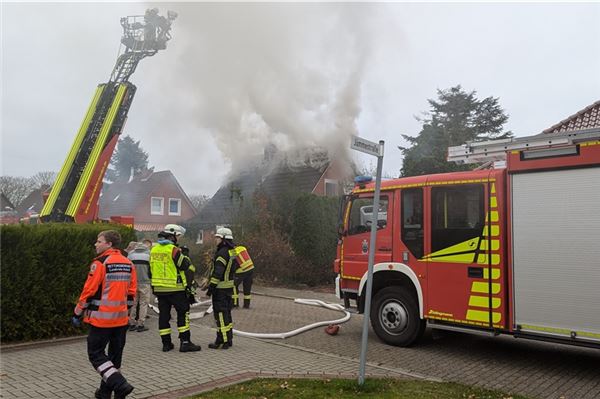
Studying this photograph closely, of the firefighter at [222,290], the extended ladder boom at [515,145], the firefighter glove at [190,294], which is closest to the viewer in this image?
the extended ladder boom at [515,145]

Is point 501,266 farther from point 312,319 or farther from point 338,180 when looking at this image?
point 338,180

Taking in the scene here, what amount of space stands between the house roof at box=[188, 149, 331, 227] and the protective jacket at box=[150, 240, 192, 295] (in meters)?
10.4

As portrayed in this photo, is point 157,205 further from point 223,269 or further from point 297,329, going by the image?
point 223,269

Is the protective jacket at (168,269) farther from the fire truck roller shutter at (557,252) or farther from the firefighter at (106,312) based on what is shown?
the fire truck roller shutter at (557,252)

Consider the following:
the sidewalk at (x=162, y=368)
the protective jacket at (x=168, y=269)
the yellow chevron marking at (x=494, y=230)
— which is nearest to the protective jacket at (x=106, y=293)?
the sidewalk at (x=162, y=368)

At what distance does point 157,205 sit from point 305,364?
31.6m

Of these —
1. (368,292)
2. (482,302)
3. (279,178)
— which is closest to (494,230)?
Answer: (482,302)

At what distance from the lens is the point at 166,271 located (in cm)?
667

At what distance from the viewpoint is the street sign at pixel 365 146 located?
4941 mm

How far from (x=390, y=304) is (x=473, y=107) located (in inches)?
1093

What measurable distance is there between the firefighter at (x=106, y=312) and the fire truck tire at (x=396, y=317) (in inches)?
168

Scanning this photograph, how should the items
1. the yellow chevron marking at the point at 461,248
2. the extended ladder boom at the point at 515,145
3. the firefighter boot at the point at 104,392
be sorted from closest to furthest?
1. the firefighter boot at the point at 104,392
2. the extended ladder boom at the point at 515,145
3. the yellow chevron marking at the point at 461,248

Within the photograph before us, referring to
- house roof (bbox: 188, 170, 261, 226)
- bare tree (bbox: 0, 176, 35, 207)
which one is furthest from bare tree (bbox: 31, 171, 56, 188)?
house roof (bbox: 188, 170, 261, 226)

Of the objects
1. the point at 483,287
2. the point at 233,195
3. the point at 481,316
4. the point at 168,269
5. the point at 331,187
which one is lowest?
the point at 481,316
